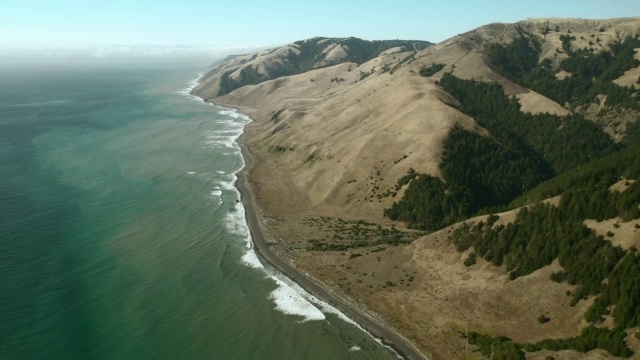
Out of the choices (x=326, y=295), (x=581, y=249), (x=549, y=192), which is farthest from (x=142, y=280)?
(x=549, y=192)

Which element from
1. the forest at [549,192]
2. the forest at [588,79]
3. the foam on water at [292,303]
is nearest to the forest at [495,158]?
the forest at [549,192]

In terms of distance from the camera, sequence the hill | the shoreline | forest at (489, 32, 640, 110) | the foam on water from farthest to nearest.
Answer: forest at (489, 32, 640, 110) < the foam on water < the shoreline < the hill

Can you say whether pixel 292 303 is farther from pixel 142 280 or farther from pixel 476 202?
pixel 476 202

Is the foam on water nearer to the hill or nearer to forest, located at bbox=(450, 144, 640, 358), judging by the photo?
the hill

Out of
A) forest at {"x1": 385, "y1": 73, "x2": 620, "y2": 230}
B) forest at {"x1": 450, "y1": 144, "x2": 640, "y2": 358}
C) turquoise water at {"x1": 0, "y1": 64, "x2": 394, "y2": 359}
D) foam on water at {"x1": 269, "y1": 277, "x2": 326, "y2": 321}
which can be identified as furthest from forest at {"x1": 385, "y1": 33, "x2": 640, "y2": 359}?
turquoise water at {"x1": 0, "y1": 64, "x2": 394, "y2": 359}

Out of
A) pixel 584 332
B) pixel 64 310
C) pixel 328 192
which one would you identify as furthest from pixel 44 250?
pixel 584 332

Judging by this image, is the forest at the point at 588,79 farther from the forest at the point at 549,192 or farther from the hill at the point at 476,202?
the hill at the point at 476,202
